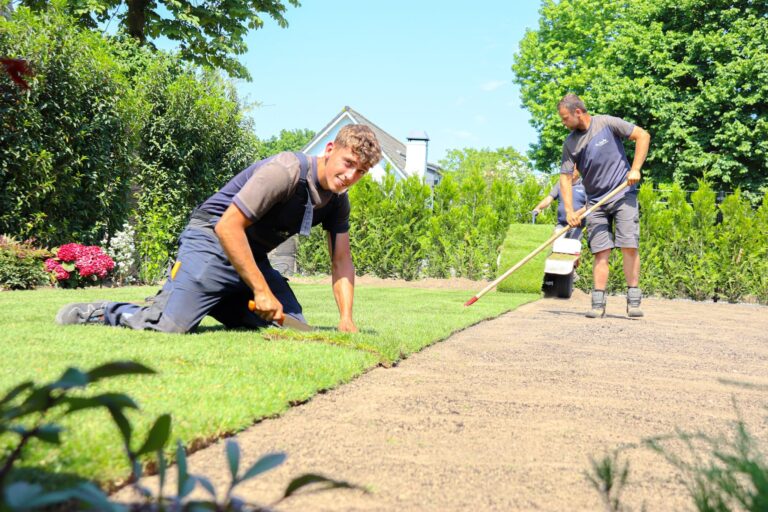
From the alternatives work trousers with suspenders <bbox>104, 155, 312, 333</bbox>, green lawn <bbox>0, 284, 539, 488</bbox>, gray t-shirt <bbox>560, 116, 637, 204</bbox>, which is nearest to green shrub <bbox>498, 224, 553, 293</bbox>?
A: gray t-shirt <bbox>560, 116, 637, 204</bbox>

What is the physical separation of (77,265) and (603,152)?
23.1 ft

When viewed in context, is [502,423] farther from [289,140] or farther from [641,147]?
[289,140]

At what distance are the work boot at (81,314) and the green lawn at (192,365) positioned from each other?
108mm

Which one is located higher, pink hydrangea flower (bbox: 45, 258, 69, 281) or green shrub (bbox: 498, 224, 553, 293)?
green shrub (bbox: 498, 224, 553, 293)

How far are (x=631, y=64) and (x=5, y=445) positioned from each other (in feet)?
93.5

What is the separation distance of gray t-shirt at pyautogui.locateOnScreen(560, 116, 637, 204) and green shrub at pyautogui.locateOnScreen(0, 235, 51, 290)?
6857mm

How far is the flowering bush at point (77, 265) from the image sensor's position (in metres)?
9.14

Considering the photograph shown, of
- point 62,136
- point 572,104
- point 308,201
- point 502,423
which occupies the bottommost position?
point 502,423

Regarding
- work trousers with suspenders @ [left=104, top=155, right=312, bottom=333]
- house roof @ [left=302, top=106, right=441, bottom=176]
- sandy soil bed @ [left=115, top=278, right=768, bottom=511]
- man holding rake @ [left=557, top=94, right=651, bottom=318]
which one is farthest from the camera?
house roof @ [left=302, top=106, right=441, bottom=176]

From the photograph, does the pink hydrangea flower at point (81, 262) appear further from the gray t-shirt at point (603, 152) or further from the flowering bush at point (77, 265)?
the gray t-shirt at point (603, 152)

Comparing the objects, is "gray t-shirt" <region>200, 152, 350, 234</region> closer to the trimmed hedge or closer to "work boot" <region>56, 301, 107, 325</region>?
"work boot" <region>56, 301, 107, 325</region>

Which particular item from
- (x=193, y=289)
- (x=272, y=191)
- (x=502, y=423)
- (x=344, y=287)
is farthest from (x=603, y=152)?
(x=502, y=423)

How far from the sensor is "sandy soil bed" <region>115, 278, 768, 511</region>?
1.93 meters

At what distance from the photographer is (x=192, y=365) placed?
327 cm
